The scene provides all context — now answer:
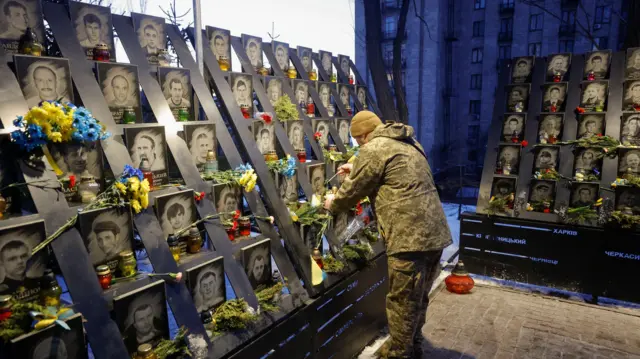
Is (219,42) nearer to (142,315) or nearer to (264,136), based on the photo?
(264,136)

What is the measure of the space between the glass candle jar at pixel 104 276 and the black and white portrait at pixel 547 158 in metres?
5.76

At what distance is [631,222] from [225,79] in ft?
16.9

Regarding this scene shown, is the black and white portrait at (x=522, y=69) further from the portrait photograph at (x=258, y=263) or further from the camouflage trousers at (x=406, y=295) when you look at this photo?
the portrait photograph at (x=258, y=263)

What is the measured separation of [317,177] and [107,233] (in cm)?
253

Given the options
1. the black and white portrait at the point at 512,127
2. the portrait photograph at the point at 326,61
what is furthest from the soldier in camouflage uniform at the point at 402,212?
the black and white portrait at the point at 512,127

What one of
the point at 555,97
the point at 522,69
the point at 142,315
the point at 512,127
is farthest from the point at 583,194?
the point at 142,315

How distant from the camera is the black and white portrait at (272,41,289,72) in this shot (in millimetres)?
4934

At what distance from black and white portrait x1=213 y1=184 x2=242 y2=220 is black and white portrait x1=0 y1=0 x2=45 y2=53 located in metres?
1.58

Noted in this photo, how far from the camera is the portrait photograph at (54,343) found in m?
1.90

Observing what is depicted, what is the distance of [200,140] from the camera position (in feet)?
11.2

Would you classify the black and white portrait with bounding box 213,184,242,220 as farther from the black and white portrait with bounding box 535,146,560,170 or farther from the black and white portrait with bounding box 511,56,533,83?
the black and white portrait with bounding box 511,56,533,83

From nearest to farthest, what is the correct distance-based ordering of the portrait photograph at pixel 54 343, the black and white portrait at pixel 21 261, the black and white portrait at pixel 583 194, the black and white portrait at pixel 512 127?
the portrait photograph at pixel 54 343 < the black and white portrait at pixel 21 261 < the black and white portrait at pixel 583 194 < the black and white portrait at pixel 512 127

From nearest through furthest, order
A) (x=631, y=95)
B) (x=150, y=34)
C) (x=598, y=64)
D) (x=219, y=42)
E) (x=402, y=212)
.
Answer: (x=402, y=212) → (x=150, y=34) → (x=219, y=42) → (x=631, y=95) → (x=598, y=64)

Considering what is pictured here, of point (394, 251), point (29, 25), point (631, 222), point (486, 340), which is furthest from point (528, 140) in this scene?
point (29, 25)
